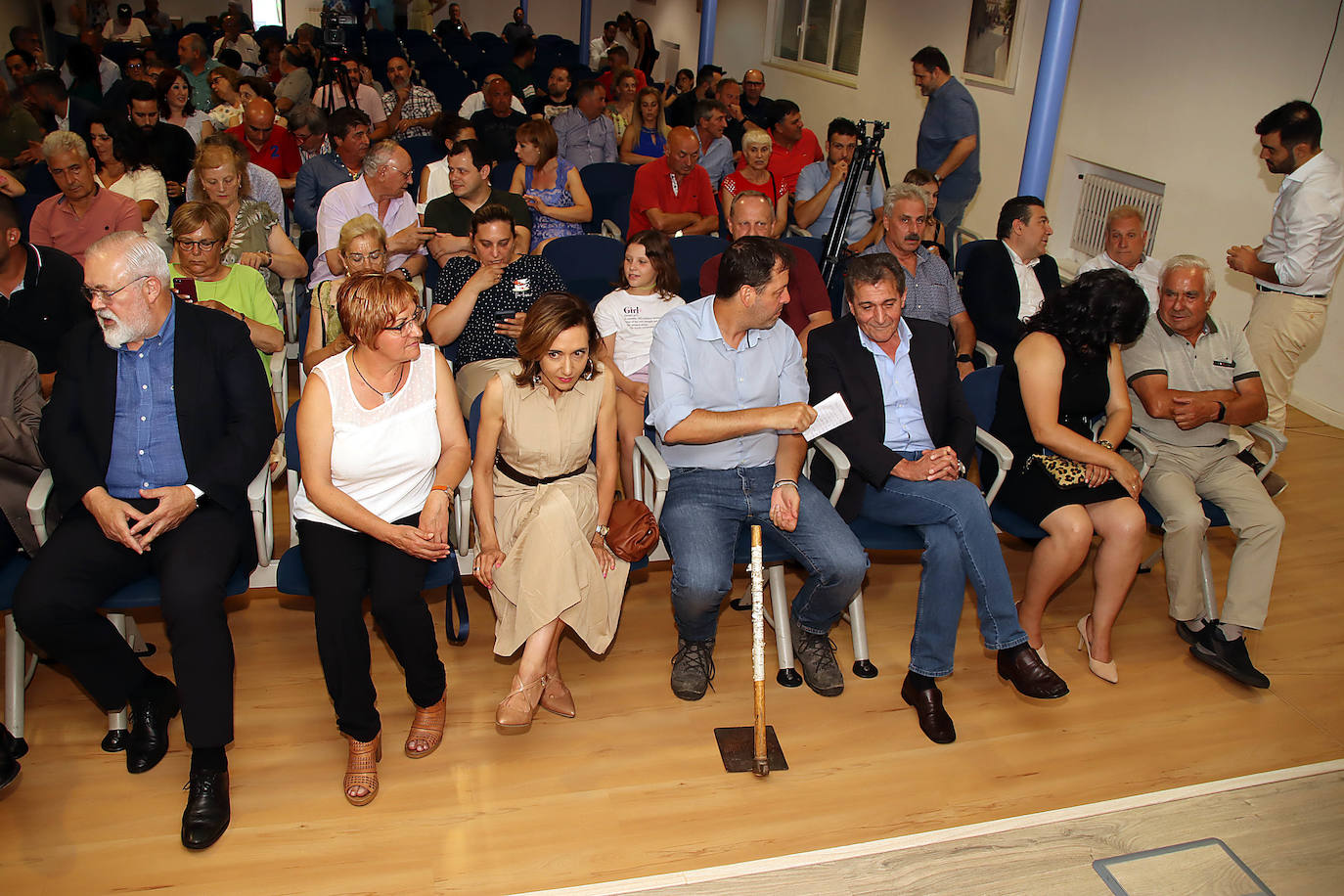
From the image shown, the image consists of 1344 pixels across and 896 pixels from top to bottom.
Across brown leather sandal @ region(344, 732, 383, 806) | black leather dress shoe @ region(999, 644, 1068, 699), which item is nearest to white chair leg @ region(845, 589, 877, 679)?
black leather dress shoe @ region(999, 644, 1068, 699)

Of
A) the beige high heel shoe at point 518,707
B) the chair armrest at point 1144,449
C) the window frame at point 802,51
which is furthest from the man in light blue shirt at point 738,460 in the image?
the window frame at point 802,51

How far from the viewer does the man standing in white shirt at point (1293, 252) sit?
4.25 metres

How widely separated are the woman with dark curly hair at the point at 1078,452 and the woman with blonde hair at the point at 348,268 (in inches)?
90.2

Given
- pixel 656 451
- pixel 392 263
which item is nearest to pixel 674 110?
pixel 392 263

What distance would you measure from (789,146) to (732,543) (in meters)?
4.20

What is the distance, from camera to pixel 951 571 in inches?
118

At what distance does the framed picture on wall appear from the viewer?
7812 millimetres

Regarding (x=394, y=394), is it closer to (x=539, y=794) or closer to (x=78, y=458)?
(x=78, y=458)

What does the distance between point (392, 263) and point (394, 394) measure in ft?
6.49

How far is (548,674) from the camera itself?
9.82 feet

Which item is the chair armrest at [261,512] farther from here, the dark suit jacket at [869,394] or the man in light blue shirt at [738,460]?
the dark suit jacket at [869,394]

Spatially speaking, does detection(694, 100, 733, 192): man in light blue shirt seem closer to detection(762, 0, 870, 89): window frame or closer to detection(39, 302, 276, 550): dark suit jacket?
detection(39, 302, 276, 550): dark suit jacket

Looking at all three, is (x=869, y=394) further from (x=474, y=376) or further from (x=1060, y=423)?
(x=474, y=376)

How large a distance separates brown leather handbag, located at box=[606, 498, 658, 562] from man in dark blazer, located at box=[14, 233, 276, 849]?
1.02 metres
